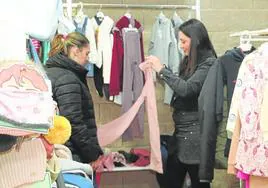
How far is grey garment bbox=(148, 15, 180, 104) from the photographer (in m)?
3.92

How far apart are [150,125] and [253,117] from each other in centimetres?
119

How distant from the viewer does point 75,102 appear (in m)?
2.72

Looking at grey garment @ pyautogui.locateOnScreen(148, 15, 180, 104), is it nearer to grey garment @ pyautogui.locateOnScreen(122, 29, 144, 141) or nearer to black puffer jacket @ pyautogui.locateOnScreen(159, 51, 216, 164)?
grey garment @ pyautogui.locateOnScreen(122, 29, 144, 141)

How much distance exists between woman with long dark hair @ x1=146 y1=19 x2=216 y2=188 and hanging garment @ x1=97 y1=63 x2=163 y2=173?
228 mm

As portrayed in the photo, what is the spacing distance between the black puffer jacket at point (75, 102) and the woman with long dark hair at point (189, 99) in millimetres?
590

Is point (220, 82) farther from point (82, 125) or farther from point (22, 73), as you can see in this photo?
point (22, 73)

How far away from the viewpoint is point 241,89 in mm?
2592

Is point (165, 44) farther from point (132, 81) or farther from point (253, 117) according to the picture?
point (253, 117)

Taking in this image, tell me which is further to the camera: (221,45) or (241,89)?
(221,45)

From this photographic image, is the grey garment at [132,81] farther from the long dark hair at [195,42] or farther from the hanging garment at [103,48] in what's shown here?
the long dark hair at [195,42]

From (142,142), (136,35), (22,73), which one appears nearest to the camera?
(22,73)

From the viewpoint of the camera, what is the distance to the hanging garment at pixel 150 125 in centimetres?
349

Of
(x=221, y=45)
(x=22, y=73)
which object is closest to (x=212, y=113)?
(x=221, y=45)

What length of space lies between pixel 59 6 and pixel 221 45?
2960mm
